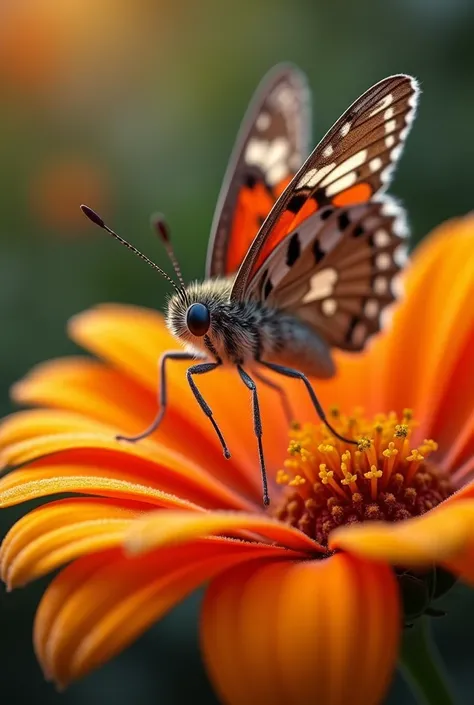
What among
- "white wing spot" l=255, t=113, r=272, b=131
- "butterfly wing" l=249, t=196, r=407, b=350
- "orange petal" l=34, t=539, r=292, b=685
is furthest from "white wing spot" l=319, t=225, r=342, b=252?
"orange petal" l=34, t=539, r=292, b=685

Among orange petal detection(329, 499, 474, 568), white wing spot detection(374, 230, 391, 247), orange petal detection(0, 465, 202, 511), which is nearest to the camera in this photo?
orange petal detection(329, 499, 474, 568)

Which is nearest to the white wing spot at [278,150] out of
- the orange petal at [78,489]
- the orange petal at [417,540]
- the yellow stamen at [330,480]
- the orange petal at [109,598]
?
the yellow stamen at [330,480]

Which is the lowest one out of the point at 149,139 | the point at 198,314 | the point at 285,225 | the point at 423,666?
the point at 423,666

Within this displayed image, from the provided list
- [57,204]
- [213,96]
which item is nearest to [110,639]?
[57,204]

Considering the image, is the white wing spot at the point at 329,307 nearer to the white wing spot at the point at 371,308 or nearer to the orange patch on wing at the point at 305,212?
the white wing spot at the point at 371,308

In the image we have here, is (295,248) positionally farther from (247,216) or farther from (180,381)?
(180,381)

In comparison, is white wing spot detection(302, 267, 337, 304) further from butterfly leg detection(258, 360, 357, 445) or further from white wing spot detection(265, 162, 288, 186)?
white wing spot detection(265, 162, 288, 186)

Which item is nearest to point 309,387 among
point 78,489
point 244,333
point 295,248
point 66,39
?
point 244,333

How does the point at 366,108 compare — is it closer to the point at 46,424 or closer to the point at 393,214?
the point at 393,214
